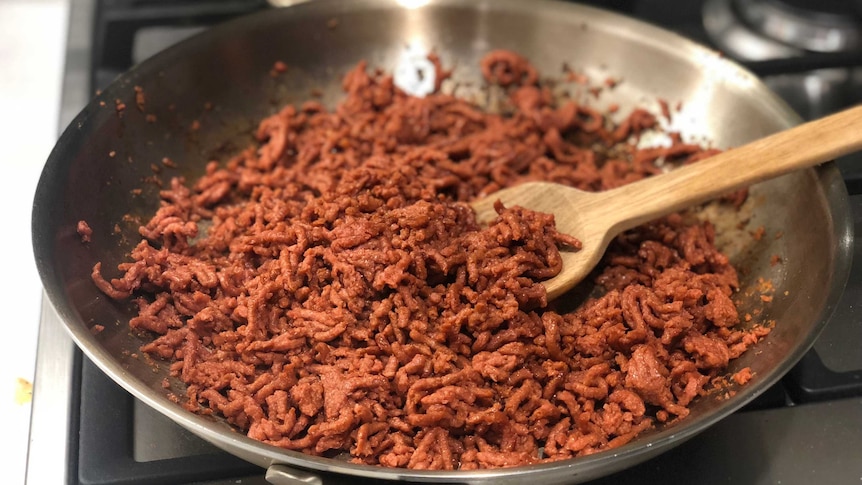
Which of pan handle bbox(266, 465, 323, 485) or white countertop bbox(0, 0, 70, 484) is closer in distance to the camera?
pan handle bbox(266, 465, 323, 485)

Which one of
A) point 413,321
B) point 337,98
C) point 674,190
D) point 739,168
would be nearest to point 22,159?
point 337,98

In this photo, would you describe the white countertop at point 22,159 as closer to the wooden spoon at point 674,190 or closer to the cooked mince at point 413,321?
the cooked mince at point 413,321

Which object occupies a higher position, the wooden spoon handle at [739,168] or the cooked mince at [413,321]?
the wooden spoon handle at [739,168]

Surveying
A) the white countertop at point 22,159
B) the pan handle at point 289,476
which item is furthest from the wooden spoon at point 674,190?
the white countertop at point 22,159

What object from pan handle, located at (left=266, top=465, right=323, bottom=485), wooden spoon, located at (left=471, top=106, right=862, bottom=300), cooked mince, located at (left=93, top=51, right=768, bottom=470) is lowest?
pan handle, located at (left=266, top=465, right=323, bottom=485)

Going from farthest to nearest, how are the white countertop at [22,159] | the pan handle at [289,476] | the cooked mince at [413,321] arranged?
the white countertop at [22,159], the cooked mince at [413,321], the pan handle at [289,476]

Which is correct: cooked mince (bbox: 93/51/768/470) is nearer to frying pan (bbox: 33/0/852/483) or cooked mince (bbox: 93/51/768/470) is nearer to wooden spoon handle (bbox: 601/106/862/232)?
frying pan (bbox: 33/0/852/483)

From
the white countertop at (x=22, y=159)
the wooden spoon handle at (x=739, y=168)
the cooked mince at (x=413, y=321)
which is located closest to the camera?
the cooked mince at (x=413, y=321)

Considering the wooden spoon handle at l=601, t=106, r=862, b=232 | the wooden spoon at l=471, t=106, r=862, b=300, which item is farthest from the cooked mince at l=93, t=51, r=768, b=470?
the wooden spoon handle at l=601, t=106, r=862, b=232
